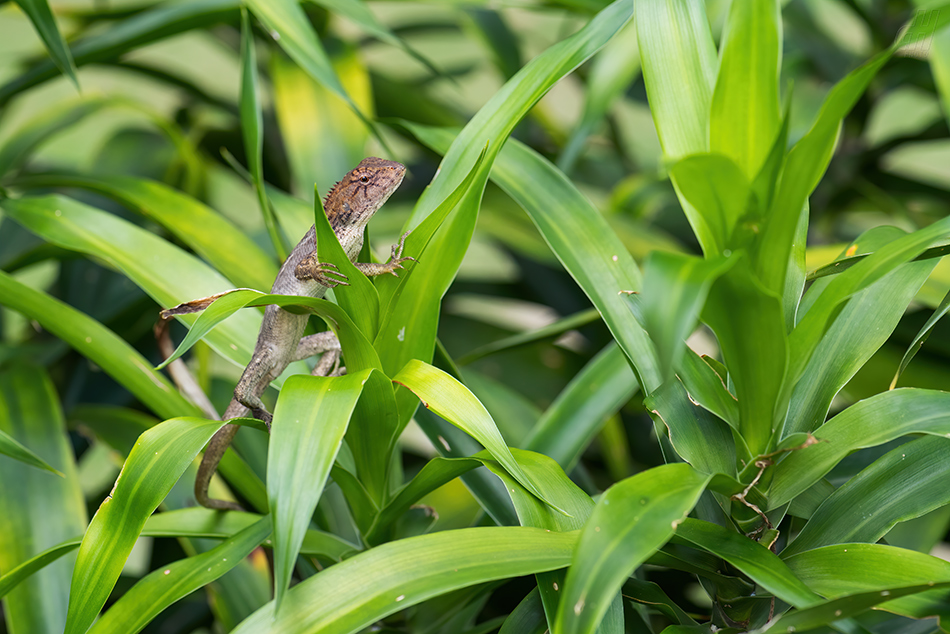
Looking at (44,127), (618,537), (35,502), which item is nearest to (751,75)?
(618,537)

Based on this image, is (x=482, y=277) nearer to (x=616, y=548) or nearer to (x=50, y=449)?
(x=50, y=449)

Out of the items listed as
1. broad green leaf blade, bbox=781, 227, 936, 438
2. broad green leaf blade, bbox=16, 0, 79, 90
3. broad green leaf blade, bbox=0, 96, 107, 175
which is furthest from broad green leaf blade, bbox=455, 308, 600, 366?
broad green leaf blade, bbox=0, 96, 107, 175

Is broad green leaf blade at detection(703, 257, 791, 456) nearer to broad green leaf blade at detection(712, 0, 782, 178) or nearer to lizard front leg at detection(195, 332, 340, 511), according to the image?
broad green leaf blade at detection(712, 0, 782, 178)

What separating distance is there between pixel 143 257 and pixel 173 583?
32 centimetres

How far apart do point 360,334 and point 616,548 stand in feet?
0.73

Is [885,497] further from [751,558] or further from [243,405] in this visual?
[243,405]

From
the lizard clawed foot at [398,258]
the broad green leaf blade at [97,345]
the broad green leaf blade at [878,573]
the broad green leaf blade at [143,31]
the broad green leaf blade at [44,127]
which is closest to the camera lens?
the broad green leaf blade at [878,573]

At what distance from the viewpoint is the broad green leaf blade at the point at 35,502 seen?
0.64m

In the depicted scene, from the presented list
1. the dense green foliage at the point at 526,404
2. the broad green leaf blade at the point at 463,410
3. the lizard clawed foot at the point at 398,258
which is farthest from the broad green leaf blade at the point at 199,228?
the broad green leaf blade at the point at 463,410

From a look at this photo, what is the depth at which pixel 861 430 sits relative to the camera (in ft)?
1.44

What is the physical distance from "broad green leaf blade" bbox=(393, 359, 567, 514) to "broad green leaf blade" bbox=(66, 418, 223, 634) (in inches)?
6.0

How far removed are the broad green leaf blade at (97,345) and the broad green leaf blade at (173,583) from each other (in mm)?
191

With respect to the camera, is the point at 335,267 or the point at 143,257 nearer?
the point at 335,267

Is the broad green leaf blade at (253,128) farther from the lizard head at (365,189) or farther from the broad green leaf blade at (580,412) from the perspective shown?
the broad green leaf blade at (580,412)
